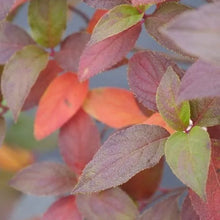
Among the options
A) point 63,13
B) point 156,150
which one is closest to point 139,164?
point 156,150

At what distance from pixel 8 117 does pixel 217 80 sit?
36.0 inches

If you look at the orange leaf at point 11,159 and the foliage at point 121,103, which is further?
the orange leaf at point 11,159

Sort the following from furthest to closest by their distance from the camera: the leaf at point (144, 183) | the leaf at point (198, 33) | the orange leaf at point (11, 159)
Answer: the orange leaf at point (11, 159), the leaf at point (144, 183), the leaf at point (198, 33)

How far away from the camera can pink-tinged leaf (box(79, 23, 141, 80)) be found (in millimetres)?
547

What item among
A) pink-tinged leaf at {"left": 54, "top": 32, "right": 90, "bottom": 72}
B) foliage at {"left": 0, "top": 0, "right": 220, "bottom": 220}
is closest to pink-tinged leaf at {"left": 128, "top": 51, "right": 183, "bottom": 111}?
foliage at {"left": 0, "top": 0, "right": 220, "bottom": 220}

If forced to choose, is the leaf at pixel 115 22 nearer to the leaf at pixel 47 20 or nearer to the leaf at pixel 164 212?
the leaf at pixel 47 20

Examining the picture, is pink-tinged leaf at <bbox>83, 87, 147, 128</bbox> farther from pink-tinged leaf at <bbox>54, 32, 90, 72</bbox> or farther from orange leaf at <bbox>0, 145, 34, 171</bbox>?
orange leaf at <bbox>0, 145, 34, 171</bbox>

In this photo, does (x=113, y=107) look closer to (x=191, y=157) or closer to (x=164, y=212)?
(x=164, y=212)

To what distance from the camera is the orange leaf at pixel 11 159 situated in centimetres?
120

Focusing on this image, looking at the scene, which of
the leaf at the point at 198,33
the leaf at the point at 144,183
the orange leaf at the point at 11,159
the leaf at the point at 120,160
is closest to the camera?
the leaf at the point at 198,33

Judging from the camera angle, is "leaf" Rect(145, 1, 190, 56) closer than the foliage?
No

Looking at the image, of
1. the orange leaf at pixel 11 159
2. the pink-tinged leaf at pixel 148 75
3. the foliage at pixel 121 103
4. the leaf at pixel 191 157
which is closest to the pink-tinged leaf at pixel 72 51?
the foliage at pixel 121 103

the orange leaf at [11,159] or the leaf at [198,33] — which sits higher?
the leaf at [198,33]

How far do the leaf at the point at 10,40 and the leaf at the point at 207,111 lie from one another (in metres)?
0.25
